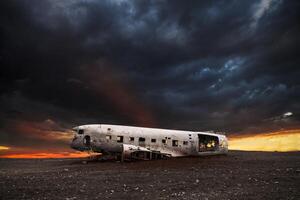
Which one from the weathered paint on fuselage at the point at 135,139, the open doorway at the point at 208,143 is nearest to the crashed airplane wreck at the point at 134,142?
the weathered paint on fuselage at the point at 135,139

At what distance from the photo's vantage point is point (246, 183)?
688 inches

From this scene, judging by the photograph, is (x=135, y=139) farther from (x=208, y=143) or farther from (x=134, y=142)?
(x=208, y=143)

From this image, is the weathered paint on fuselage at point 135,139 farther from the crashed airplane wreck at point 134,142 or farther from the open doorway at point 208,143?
the open doorway at point 208,143

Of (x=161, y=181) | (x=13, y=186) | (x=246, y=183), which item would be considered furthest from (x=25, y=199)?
(x=246, y=183)

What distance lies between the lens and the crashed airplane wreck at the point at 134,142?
36.0 meters

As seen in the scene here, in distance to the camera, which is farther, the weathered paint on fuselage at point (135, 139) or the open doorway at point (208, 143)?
the open doorway at point (208, 143)

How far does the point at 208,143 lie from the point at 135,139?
1382 cm

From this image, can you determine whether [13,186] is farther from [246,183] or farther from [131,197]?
[246,183]

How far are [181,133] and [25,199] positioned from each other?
28375 mm

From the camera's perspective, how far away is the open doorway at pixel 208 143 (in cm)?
4238

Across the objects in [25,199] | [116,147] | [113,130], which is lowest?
[25,199]

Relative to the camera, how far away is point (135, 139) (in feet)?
121

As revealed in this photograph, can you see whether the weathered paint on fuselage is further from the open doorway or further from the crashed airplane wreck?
the open doorway

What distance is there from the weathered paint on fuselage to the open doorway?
8.65ft
